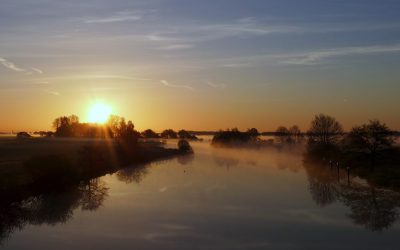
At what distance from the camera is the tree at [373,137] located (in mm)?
76250

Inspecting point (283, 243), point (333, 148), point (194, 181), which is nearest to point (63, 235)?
point (283, 243)

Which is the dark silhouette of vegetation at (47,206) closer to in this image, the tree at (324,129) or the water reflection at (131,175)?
the water reflection at (131,175)

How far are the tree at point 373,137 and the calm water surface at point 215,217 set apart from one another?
1611cm

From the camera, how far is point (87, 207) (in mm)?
44688

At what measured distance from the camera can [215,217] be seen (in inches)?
1515

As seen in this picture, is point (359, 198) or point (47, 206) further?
point (359, 198)

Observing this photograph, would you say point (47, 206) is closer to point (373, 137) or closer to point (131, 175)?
point (131, 175)

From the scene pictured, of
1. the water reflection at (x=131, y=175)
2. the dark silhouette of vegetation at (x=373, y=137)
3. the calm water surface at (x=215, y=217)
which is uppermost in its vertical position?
the dark silhouette of vegetation at (x=373, y=137)

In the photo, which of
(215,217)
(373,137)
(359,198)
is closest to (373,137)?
(373,137)

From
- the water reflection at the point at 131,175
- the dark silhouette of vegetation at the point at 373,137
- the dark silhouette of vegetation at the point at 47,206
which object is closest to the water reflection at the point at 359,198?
the dark silhouette of vegetation at the point at 373,137

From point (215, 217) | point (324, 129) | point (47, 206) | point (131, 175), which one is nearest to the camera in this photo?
point (215, 217)

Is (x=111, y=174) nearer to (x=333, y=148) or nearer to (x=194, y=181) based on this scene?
(x=194, y=181)

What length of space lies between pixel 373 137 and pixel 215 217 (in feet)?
155

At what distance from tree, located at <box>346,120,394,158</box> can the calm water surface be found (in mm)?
16109
